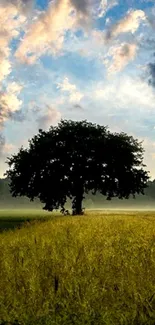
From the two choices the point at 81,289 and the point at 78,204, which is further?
the point at 78,204

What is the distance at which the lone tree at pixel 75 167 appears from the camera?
49.5 m

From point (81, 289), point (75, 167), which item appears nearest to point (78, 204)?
point (75, 167)

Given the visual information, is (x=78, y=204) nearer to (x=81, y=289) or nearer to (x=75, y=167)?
(x=75, y=167)

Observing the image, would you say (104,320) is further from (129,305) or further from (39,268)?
(39,268)

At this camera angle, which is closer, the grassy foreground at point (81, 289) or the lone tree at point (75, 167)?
the grassy foreground at point (81, 289)

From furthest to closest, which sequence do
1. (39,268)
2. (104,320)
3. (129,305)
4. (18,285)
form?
(39,268) → (18,285) → (129,305) → (104,320)

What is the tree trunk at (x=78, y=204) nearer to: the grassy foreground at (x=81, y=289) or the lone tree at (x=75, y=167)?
the lone tree at (x=75, y=167)

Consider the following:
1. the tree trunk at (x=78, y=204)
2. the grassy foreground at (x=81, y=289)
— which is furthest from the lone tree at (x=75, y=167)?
the grassy foreground at (x=81, y=289)

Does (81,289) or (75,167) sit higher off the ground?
(75,167)

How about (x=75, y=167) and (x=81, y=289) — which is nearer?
(x=81, y=289)

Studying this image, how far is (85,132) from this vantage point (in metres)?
50.8

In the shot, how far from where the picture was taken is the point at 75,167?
164 feet

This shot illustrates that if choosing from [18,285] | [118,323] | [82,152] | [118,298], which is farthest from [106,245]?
[82,152]

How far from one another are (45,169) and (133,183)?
10.2m
